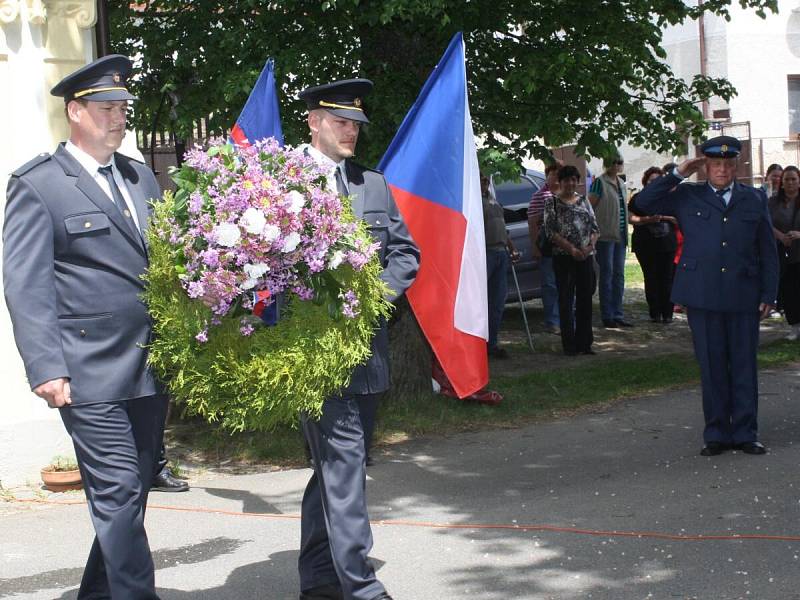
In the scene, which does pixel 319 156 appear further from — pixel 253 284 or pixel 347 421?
pixel 347 421

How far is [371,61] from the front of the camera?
1006cm

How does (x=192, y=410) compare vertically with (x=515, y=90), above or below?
below

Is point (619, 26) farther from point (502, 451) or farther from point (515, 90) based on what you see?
point (502, 451)

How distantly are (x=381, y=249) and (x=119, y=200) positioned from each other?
3.65 ft

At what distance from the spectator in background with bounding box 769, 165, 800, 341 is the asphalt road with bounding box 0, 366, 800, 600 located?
4.44 m

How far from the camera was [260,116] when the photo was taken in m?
7.99

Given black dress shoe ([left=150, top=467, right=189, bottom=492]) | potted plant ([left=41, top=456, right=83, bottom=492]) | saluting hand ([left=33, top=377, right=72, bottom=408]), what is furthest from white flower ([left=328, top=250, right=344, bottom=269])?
potted plant ([left=41, top=456, right=83, bottom=492])

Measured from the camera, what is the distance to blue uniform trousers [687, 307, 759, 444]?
831 cm

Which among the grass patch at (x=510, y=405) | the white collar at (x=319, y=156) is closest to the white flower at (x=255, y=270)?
the white collar at (x=319, y=156)

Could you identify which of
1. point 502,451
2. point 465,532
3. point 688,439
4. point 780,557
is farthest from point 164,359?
point 688,439

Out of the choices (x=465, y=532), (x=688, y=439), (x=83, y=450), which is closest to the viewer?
(x=83, y=450)

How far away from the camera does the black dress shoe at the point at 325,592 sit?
17.7 feet

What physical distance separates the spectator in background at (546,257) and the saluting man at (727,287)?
4.97 m

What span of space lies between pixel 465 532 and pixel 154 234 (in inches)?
105
